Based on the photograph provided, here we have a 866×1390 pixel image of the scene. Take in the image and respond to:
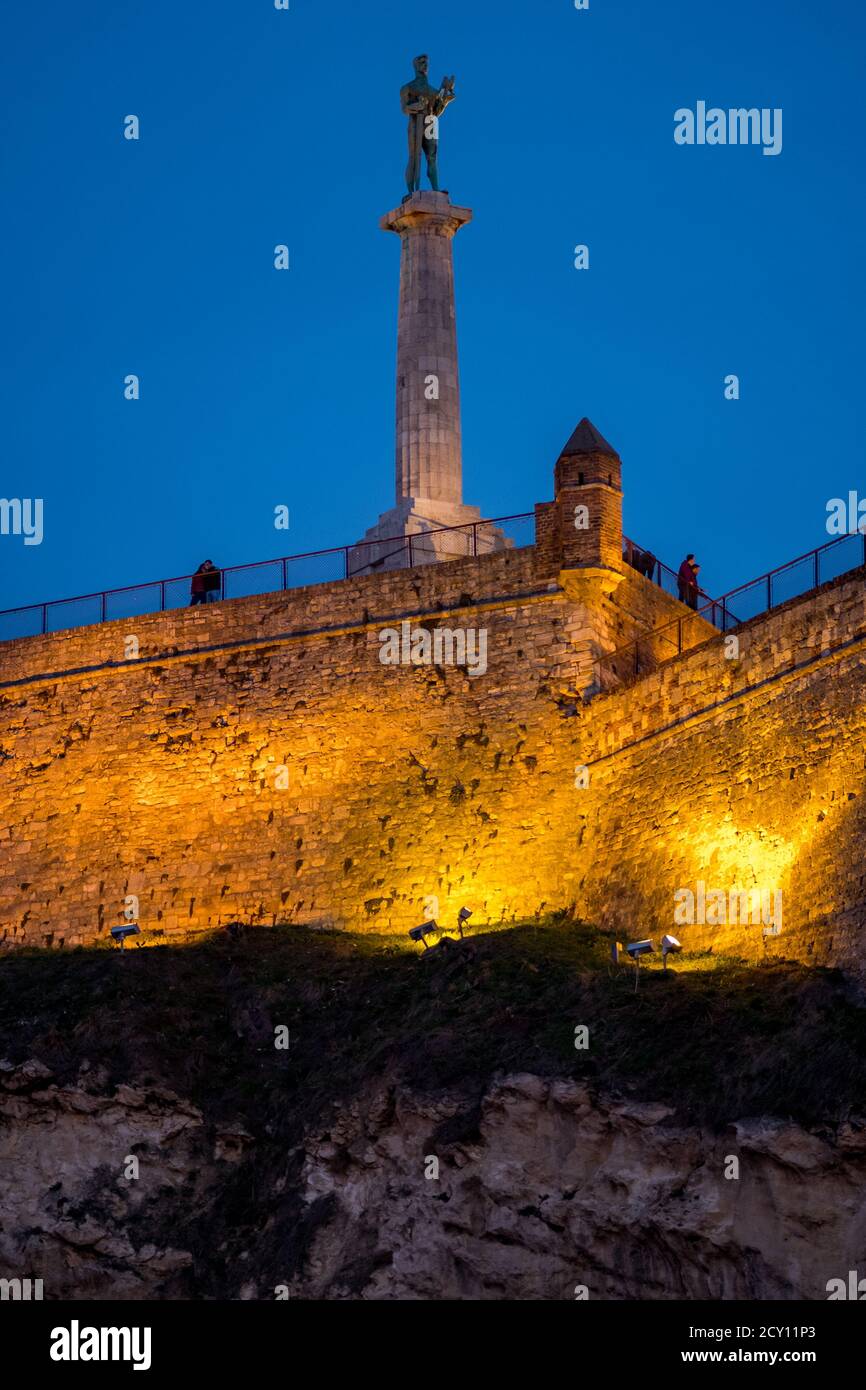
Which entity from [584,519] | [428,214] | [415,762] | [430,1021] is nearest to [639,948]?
[430,1021]

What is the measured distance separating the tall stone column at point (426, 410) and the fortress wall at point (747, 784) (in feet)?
21.3

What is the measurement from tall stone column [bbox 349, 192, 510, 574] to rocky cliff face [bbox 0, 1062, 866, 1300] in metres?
13.9

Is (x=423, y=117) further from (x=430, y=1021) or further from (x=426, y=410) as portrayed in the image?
(x=430, y=1021)

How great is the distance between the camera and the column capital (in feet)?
179

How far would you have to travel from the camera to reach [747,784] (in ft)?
139

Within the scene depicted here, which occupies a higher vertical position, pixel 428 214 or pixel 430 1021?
pixel 428 214

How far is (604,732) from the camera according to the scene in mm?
46219

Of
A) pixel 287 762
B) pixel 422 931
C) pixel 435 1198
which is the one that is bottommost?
pixel 435 1198

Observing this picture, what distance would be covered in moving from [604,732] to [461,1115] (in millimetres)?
9423

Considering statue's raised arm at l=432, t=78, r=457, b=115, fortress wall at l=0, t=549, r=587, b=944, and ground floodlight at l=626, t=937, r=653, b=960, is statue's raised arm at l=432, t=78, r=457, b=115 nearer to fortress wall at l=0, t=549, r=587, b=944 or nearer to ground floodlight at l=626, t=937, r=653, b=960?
fortress wall at l=0, t=549, r=587, b=944

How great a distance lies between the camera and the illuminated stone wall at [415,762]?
42.2 metres

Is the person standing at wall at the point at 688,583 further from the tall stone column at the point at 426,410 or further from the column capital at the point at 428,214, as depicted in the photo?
the column capital at the point at 428,214

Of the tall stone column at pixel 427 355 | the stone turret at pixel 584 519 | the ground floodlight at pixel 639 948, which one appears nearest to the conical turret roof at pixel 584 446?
the stone turret at pixel 584 519

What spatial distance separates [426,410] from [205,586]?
5552 mm
